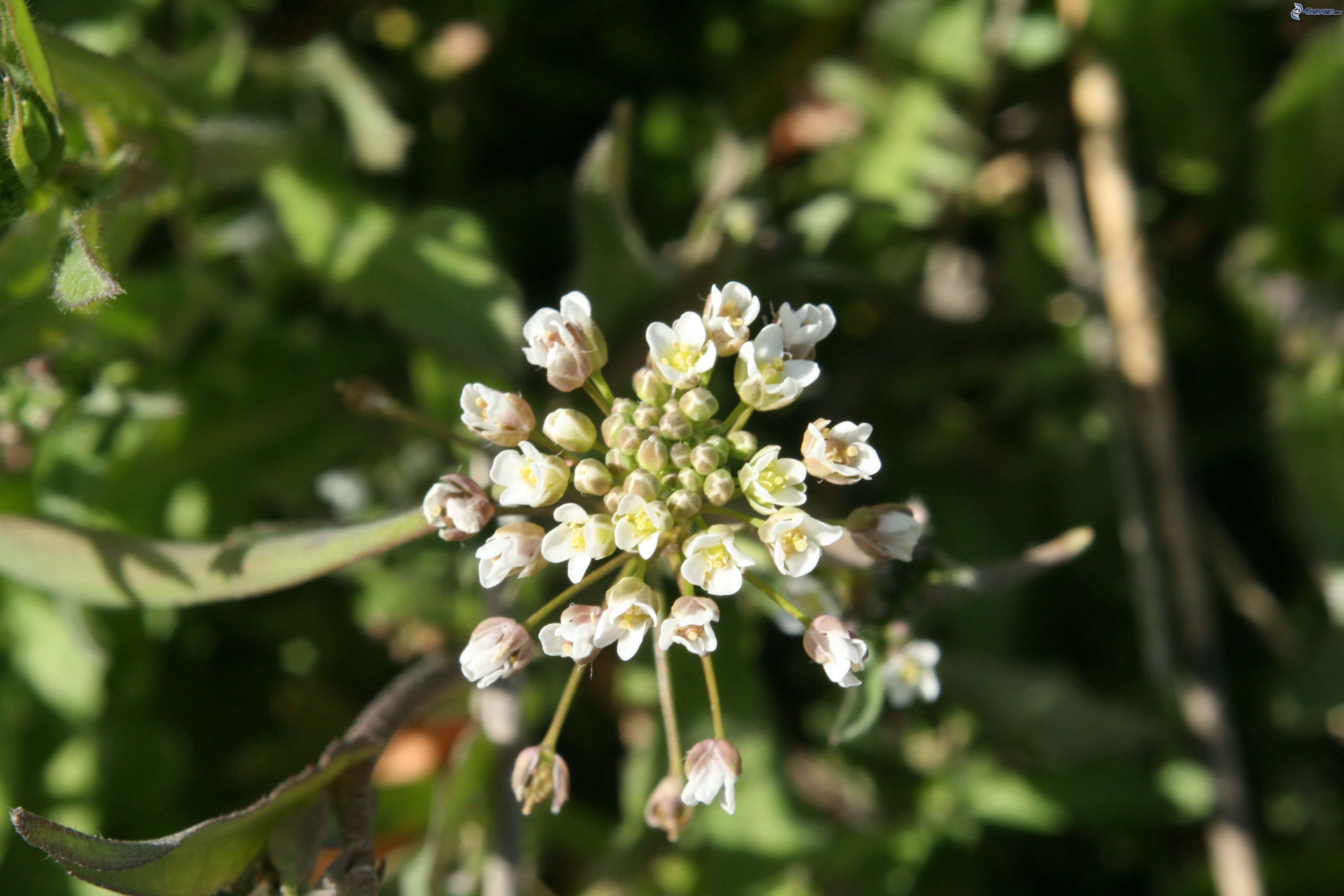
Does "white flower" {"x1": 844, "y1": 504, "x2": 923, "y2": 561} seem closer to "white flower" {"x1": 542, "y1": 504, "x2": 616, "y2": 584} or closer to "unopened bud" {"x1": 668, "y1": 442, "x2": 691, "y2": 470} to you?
"unopened bud" {"x1": 668, "y1": 442, "x2": 691, "y2": 470}

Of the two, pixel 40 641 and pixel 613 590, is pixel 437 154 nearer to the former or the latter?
pixel 40 641

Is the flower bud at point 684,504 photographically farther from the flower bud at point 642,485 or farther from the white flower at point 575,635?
the white flower at point 575,635

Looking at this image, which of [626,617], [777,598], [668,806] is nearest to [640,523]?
[626,617]

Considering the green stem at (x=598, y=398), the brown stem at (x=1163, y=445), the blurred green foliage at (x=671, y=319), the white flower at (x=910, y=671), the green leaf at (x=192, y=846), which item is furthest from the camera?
the brown stem at (x=1163, y=445)

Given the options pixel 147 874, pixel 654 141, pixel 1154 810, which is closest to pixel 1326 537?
pixel 1154 810

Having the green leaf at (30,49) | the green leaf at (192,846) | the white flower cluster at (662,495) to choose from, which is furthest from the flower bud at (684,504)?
the green leaf at (30,49)

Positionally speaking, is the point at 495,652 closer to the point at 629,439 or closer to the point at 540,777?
the point at 540,777

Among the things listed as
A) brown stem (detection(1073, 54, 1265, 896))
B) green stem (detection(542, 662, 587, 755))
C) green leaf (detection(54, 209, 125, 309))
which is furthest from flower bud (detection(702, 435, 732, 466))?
brown stem (detection(1073, 54, 1265, 896))
